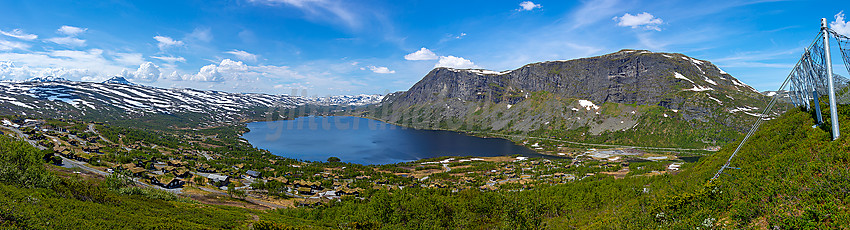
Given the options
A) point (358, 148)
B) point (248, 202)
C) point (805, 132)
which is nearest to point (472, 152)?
point (358, 148)

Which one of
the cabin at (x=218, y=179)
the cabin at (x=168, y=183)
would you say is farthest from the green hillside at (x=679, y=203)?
the cabin at (x=218, y=179)

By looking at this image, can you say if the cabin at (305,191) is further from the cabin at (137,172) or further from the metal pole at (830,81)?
the metal pole at (830,81)

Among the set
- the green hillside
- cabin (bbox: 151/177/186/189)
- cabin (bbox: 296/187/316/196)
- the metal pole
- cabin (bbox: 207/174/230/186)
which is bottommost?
cabin (bbox: 296/187/316/196)

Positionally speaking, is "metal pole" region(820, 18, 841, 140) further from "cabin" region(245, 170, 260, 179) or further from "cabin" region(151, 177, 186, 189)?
"cabin" region(245, 170, 260, 179)

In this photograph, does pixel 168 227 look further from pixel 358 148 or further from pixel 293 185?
pixel 358 148

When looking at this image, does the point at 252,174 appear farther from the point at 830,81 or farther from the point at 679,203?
the point at 830,81

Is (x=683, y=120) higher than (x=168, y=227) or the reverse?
higher

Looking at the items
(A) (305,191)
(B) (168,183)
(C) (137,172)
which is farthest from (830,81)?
(C) (137,172)

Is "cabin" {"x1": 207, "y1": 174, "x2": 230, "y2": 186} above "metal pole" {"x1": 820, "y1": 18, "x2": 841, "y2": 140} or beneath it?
beneath

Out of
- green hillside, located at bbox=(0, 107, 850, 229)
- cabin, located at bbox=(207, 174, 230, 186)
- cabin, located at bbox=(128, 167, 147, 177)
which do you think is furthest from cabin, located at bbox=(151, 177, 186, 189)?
green hillside, located at bbox=(0, 107, 850, 229)

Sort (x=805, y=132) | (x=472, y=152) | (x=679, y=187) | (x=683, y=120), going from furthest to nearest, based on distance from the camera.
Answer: (x=683, y=120) → (x=472, y=152) → (x=679, y=187) → (x=805, y=132)

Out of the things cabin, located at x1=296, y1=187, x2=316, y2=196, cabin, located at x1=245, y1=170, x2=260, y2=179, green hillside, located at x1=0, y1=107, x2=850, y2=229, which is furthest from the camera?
cabin, located at x1=245, y1=170, x2=260, y2=179
